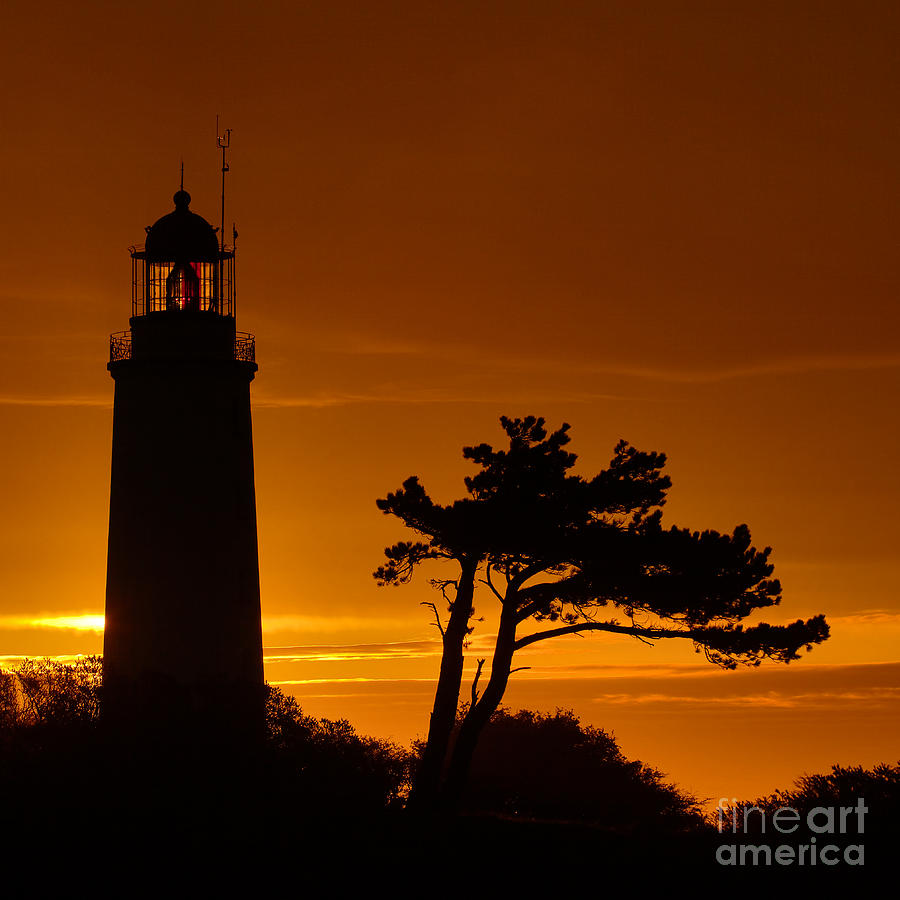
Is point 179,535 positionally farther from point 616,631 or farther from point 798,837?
point 798,837

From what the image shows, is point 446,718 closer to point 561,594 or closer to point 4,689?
point 561,594

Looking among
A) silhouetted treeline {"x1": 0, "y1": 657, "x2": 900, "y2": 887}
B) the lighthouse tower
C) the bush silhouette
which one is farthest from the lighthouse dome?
the bush silhouette

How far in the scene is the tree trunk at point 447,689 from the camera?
41312mm

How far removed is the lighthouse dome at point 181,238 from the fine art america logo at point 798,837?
22562 mm

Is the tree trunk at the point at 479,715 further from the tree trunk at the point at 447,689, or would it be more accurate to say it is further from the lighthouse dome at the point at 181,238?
the lighthouse dome at the point at 181,238

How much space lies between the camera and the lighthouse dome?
47.8 m

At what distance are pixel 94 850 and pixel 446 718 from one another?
39.8 ft

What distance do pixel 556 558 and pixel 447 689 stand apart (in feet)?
14.7

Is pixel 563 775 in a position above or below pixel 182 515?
below

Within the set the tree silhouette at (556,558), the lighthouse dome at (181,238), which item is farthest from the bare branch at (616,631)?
the lighthouse dome at (181,238)

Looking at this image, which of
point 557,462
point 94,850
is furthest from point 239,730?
point 557,462

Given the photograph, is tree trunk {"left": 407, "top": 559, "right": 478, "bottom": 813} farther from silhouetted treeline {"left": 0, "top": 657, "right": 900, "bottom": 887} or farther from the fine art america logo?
the fine art america logo

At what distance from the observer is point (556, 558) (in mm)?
41500

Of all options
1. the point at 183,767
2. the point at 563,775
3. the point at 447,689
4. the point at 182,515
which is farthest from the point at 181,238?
the point at 563,775
